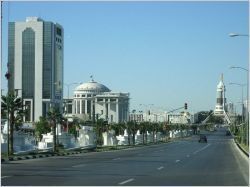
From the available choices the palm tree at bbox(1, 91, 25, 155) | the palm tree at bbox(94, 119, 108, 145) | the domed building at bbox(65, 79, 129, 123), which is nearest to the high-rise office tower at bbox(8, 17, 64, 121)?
the domed building at bbox(65, 79, 129, 123)

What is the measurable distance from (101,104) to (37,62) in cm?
3440

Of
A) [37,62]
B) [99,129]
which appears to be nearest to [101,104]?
[37,62]

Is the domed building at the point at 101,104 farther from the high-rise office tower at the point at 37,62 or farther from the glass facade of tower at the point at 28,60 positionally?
the glass facade of tower at the point at 28,60

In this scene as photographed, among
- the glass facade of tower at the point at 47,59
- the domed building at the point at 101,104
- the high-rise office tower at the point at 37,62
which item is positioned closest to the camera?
the high-rise office tower at the point at 37,62

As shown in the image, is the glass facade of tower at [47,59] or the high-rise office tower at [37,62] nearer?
the high-rise office tower at [37,62]

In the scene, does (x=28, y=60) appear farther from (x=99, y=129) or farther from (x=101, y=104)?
(x=99, y=129)

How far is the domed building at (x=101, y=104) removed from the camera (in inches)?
7032

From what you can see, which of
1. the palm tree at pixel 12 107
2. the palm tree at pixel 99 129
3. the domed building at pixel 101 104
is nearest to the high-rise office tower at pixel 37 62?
the domed building at pixel 101 104

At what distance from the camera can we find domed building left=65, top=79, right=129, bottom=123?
586 feet

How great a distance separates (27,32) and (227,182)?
138328mm

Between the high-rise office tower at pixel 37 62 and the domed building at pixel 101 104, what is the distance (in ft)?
48.6

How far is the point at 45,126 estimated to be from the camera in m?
96.1

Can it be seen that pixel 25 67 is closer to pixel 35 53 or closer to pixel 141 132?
pixel 35 53

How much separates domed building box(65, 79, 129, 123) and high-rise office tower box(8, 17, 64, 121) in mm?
14817
